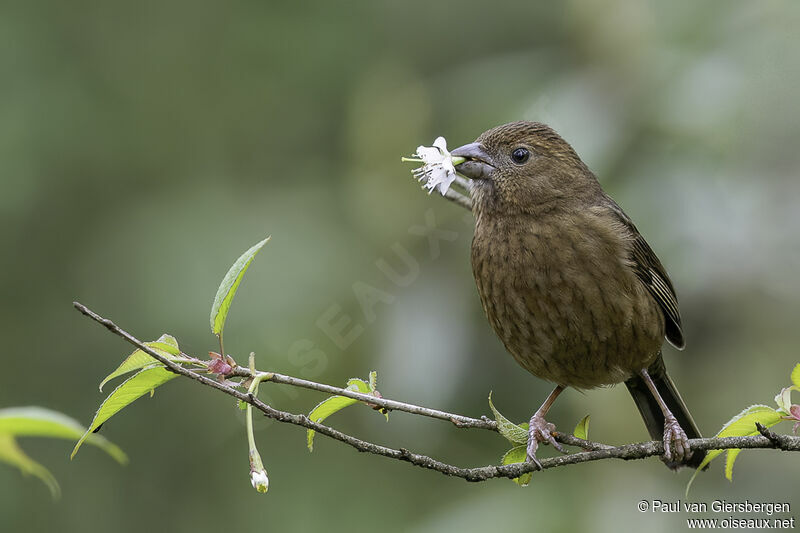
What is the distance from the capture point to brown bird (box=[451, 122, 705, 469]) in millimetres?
3598

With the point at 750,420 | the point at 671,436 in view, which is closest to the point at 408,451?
the point at 750,420

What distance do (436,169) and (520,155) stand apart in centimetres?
65

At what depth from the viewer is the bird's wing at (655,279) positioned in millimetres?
3904

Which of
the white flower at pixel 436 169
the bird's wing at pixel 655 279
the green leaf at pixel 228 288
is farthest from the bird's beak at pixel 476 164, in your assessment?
the green leaf at pixel 228 288

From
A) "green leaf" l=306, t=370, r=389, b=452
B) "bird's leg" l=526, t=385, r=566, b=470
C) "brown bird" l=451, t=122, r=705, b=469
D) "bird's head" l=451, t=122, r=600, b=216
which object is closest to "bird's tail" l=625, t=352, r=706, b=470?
"brown bird" l=451, t=122, r=705, b=469

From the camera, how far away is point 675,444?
3553 millimetres

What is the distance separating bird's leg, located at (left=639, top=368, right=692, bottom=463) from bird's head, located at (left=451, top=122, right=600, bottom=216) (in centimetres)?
81

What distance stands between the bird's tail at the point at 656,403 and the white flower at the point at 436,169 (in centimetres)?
134

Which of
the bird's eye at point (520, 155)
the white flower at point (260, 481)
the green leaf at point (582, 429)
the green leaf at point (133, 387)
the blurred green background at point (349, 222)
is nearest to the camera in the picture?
the white flower at point (260, 481)

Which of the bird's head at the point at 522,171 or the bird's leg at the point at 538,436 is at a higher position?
the bird's head at the point at 522,171

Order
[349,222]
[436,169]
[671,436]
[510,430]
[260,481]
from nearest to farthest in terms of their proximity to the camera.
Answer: [260,481], [510,430], [436,169], [671,436], [349,222]

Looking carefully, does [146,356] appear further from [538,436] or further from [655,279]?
[655,279]

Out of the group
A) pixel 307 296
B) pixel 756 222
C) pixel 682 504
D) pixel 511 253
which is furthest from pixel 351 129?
pixel 682 504

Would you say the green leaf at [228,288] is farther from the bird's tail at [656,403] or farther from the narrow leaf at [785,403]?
the bird's tail at [656,403]
